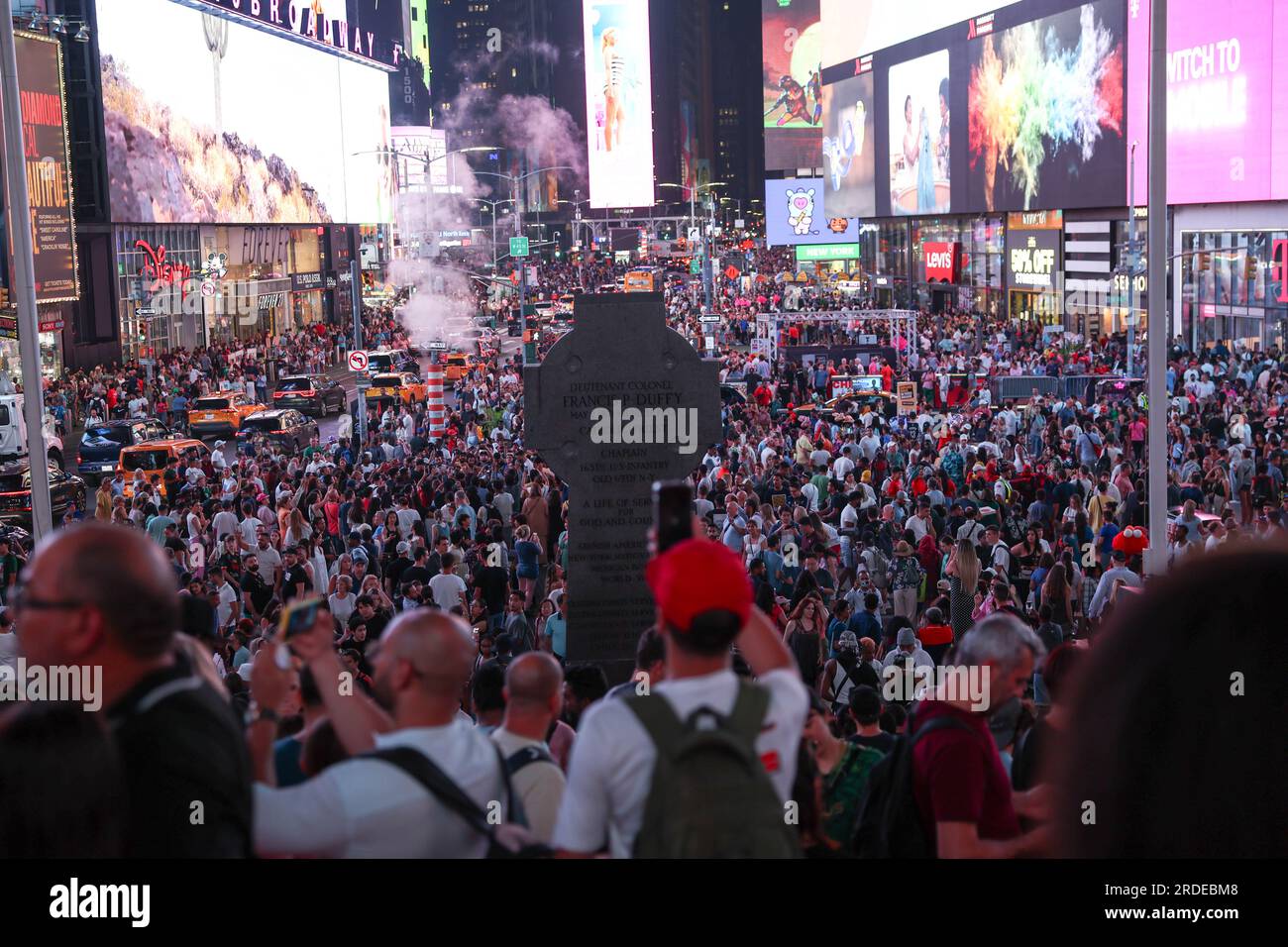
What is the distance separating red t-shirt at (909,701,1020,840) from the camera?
12.6 feet

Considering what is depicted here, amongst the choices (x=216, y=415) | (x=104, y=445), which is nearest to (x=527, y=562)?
(x=104, y=445)

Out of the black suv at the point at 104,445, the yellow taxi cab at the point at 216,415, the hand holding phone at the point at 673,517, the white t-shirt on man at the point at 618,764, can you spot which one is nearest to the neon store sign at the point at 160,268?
the yellow taxi cab at the point at 216,415

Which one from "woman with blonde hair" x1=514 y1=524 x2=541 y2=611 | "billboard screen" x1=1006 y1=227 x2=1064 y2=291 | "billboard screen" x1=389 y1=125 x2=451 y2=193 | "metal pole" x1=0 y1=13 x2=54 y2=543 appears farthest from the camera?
"billboard screen" x1=389 y1=125 x2=451 y2=193

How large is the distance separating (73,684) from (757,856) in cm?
145

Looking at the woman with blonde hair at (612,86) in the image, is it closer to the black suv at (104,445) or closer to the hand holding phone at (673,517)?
the black suv at (104,445)

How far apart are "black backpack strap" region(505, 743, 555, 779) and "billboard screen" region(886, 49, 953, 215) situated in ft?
235

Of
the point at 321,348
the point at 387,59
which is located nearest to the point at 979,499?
the point at 321,348

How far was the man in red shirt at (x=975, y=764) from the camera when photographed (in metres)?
3.81

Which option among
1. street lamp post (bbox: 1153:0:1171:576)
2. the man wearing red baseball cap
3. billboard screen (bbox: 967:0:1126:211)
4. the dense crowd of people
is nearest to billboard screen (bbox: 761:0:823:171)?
billboard screen (bbox: 967:0:1126:211)

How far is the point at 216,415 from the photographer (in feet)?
135

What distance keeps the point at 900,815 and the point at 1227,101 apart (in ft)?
154

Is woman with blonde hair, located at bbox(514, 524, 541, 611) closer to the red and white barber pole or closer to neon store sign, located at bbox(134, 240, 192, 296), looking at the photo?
the red and white barber pole

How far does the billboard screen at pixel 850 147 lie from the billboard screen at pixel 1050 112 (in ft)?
57.3
